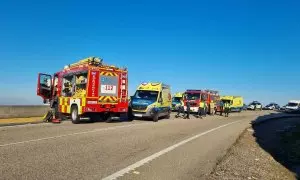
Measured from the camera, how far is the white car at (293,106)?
56.7 metres

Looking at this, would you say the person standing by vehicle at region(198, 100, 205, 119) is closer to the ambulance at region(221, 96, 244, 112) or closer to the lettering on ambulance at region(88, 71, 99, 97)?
the lettering on ambulance at region(88, 71, 99, 97)

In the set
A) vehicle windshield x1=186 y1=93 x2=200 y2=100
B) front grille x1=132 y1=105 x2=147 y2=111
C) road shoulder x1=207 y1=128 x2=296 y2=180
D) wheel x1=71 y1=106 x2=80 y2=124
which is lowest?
road shoulder x1=207 y1=128 x2=296 y2=180

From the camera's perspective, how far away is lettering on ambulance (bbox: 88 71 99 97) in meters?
19.1

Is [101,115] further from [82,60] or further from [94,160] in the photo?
[94,160]

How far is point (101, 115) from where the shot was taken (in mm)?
21578

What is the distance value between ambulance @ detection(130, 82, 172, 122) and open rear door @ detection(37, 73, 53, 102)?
215 inches

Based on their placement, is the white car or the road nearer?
the road

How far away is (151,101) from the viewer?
78.2ft

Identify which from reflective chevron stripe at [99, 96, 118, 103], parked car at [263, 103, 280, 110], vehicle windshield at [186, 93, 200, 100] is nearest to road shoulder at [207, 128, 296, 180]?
reflective chevron stripe at [99, 96, 118, 103]

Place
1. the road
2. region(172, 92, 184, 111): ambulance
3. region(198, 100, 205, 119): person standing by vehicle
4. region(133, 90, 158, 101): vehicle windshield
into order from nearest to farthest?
the road < region(133, 90, 158, 101): vehicle windshield < region(198, 100, 205, 119): person standing by vehicle < region(172, 92, 184, 111): ambulance

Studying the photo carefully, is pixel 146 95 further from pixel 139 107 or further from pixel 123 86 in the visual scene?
pixel 123 86

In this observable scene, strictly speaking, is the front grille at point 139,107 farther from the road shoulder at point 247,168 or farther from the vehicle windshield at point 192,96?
the vehicle windshield at point 192,96

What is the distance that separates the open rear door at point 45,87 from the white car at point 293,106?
149 feet

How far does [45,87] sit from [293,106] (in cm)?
4651
